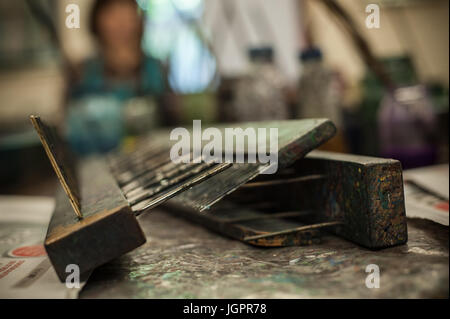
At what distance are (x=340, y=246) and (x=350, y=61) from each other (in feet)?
9.98

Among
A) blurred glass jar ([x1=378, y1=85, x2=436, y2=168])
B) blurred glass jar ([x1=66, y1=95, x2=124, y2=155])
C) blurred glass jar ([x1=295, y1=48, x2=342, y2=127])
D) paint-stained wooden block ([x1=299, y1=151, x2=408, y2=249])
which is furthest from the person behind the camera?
blurred glass jar ([x1=66, y1=95, x2=124, y2=155])

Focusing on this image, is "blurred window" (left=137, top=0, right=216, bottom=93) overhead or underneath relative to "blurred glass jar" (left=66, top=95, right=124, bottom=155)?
overhead

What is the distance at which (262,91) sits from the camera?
156 centimetres

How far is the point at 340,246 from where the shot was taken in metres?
0.63

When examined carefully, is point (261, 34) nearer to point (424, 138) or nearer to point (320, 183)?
point (424, 138)

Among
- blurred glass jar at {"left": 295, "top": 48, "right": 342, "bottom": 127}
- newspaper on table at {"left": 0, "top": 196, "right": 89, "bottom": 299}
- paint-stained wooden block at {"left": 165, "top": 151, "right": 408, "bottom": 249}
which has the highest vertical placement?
blurred glass jar at {"left": 295, "top": 48, "right": 342, "bottom": 127}

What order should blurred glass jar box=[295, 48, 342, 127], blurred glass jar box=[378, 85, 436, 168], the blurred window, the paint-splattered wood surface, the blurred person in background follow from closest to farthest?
the paint-splattered wood surface → blurred glass jar box=[378, 85, 436, 168] → blurred glass jar box=[295, 48, 342, 127] → the blurred person in background → the blurred window

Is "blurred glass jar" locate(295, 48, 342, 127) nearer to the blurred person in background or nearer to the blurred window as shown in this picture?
the blurred person in background

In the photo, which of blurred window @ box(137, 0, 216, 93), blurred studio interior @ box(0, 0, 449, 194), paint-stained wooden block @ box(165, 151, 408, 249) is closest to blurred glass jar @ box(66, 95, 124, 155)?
blurred studio interior @ box(0, 0, 449, 194)

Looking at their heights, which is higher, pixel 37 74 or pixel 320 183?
pixel 37 74

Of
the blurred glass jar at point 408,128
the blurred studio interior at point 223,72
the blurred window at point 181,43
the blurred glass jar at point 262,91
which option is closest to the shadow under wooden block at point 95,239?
the blurred studio interior at point 223,72

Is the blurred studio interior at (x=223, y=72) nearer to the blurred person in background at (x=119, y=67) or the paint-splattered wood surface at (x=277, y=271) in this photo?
the blurred person in background at (x=119, y=67)

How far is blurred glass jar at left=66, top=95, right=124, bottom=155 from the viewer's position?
6.86 ft
